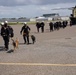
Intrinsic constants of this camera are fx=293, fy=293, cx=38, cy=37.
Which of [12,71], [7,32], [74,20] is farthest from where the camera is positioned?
[74,20]

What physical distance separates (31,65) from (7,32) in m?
6.15

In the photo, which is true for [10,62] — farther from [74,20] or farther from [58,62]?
[74,20]

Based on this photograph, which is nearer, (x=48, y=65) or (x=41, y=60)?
(x=48, y=65)

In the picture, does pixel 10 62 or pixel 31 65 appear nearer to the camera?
pixel 31 65

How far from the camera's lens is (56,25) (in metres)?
53.5

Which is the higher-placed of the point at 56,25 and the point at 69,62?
the point at 69,62

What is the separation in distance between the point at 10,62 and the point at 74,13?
72233 mm

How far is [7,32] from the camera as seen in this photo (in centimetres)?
1794

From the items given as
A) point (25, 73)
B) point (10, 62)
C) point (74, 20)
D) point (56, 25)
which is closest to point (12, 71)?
point (25, 73)

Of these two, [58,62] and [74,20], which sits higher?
[58,62]

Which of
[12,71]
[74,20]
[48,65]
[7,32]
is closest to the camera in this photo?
[12,71]

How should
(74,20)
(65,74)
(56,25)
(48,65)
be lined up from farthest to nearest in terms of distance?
1. (74,20)
2. (56,25)
3. (48,65)
4. (65,74)

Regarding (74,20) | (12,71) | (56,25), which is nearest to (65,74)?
(12,71)

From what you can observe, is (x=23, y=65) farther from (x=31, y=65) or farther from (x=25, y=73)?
(x=25, y=73)
